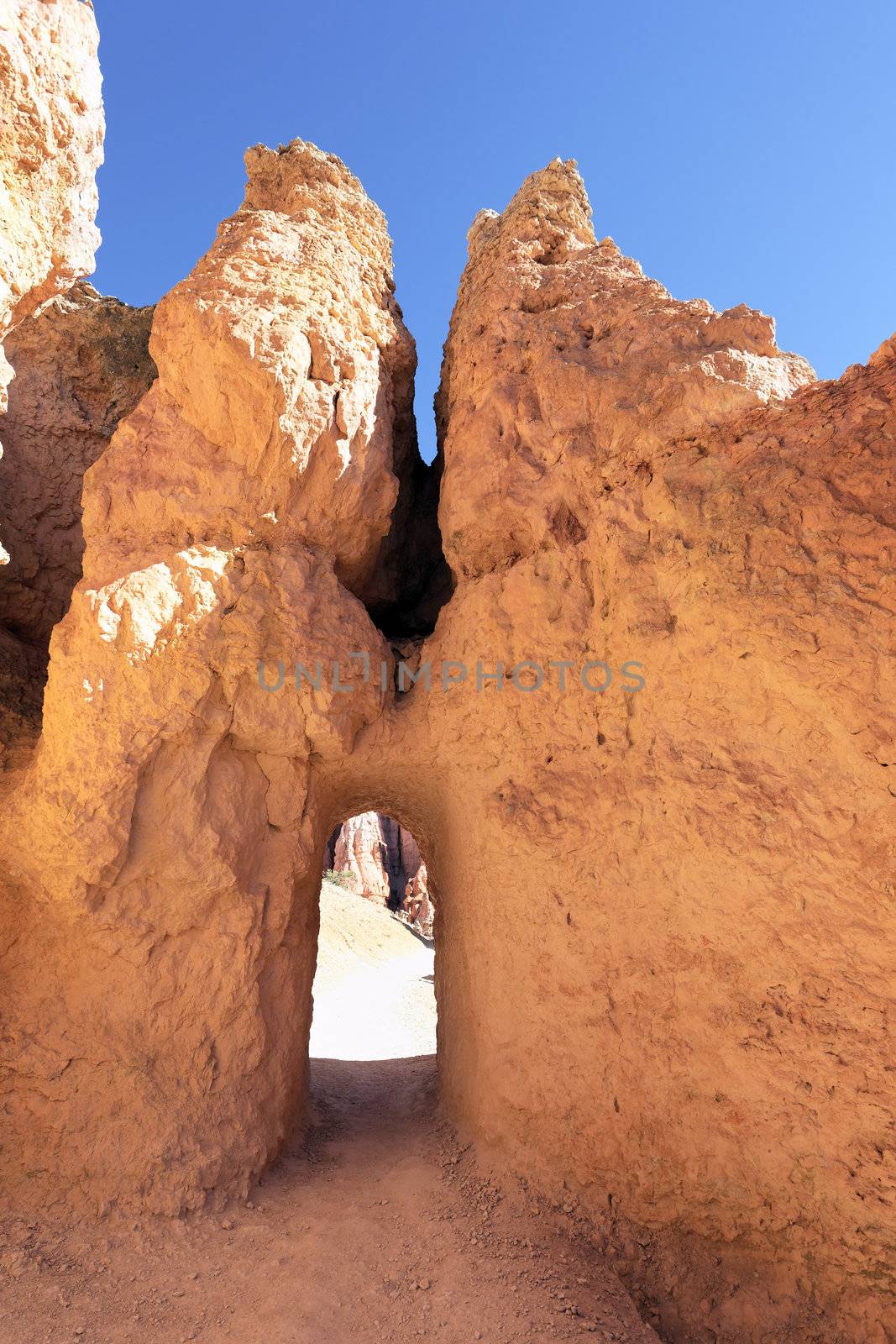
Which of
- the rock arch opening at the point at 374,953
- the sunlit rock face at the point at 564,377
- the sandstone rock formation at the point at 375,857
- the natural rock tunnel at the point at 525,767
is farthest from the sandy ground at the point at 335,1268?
the sandstone rock formation at the point at 375,857

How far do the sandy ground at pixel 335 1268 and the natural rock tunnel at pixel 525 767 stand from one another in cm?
25

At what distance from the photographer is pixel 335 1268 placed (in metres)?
3.77

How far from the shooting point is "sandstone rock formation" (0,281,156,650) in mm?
6543

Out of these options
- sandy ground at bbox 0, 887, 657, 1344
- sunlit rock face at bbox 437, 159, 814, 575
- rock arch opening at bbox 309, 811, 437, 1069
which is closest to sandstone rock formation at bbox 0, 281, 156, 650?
sunlit rock face at bbox 437, 159, 814, 575

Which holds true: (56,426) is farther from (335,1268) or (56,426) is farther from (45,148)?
(335,1268)

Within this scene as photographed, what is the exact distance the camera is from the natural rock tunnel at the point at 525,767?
12.3 feet

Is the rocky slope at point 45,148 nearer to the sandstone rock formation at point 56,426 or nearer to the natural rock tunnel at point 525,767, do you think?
the natural rock tunnel at point 525,767

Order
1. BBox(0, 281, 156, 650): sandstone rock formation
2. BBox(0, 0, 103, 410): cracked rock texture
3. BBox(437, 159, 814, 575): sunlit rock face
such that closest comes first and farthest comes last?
BBox(0, 0, 103, 410): cracked rock texture
BBox(437, 159, 814, 575): sunlit rock face
BBox(0, 281, 156, 650): sandstone rock formation

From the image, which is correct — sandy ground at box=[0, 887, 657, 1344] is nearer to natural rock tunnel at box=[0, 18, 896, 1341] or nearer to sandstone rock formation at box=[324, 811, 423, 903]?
natural rock tunnel at box=[0, 18, 896, 1341]

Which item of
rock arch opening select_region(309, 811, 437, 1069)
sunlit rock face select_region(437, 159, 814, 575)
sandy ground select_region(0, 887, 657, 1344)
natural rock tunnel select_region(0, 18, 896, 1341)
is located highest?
sunlit rock face select_region(437, 159, 814, 575)

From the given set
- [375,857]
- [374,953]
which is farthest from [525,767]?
[375,857]

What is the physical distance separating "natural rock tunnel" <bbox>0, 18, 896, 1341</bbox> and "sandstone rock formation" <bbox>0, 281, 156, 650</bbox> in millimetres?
1953

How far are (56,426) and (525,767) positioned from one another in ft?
18.6

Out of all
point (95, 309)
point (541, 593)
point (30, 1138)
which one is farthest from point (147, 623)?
point (95, 309)
